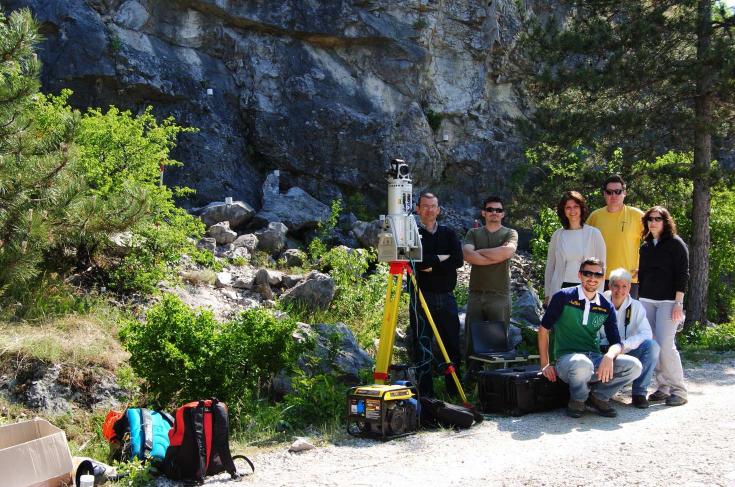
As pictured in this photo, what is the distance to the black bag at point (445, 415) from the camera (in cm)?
532

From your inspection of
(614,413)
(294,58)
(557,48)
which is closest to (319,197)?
(294,58)

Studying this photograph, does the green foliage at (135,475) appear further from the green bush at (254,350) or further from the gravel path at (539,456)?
the green bush at (254,350)

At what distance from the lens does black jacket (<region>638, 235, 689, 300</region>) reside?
245 inches

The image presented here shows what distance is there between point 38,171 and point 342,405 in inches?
146

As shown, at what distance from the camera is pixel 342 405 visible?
19.3 feet

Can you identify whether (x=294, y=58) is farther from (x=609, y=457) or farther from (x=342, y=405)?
(x=609, y=457)

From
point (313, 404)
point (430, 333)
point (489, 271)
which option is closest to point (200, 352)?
point (313, 404)

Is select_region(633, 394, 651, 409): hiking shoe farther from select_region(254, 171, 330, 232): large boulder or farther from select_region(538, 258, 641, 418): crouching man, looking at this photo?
select_region(254, 171, 330, 232): large boulder

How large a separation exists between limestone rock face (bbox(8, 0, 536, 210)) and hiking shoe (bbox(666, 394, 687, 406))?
13.9 m

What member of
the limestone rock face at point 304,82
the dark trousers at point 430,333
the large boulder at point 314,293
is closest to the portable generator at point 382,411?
the dark trousers at point 430,333

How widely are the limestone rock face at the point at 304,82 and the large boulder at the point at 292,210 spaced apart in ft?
4.97

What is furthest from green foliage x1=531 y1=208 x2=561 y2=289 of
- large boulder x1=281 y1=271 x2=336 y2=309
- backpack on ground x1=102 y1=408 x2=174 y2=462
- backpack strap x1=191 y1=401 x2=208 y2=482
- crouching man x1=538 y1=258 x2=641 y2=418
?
backpack strap x1=191 y1=401 x2=208 y2=482

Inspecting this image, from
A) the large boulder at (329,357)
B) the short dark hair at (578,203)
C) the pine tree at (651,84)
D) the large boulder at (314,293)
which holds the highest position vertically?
the pine tree at (651,84)

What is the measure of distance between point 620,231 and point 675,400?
1.74 m
